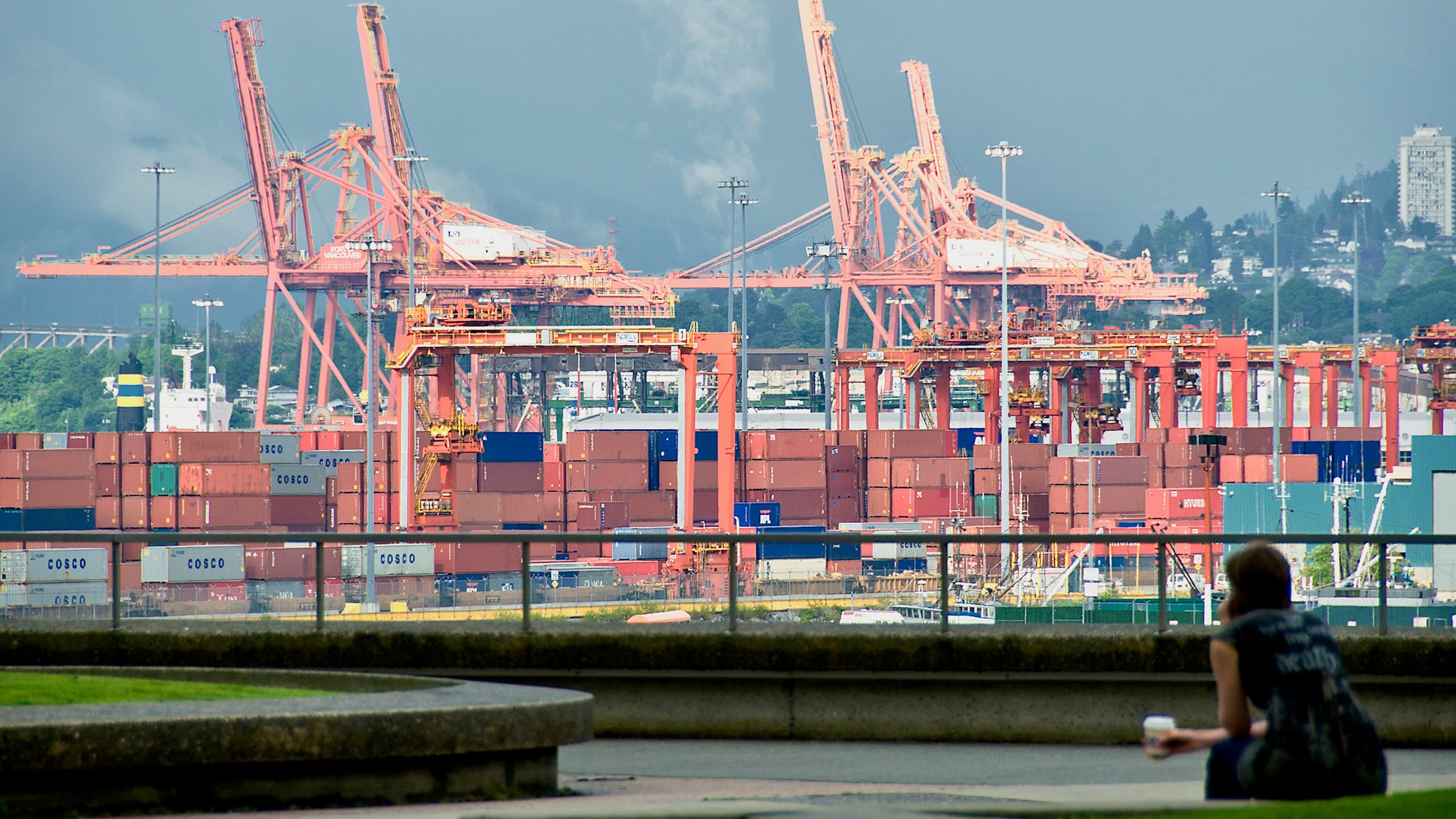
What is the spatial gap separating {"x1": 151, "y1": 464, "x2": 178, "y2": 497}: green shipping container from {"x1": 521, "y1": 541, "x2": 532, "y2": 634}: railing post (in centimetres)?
4182

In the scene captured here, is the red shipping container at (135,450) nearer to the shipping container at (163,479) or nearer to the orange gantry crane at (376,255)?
the shipping container at (163,479)

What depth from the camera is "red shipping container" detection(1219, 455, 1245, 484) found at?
5625 centimetres

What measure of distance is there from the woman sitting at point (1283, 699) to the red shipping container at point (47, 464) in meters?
48.4

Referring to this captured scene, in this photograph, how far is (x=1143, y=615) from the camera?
8828 mm

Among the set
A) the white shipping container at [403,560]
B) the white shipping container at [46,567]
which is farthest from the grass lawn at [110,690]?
the white shipping container at [403,560]

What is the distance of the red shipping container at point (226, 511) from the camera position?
153 ft

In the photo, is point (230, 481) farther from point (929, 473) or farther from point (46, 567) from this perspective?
point (46, 567)

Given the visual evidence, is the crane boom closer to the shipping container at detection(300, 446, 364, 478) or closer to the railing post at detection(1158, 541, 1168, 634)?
the shipping container at detection(300, 446, 364, 478)

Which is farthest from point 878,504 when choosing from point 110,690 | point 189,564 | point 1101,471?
point 110,690

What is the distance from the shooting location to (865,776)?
7.09 m

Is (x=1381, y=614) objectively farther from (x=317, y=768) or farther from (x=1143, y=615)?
(x=317, y=768)

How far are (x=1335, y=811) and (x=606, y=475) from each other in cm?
4701

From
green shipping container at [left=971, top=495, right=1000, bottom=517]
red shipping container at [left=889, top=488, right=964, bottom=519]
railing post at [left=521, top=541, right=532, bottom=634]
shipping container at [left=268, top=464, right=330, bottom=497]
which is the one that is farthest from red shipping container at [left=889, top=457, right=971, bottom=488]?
railing post at [left=521, top=541, right=532, bottom=634]

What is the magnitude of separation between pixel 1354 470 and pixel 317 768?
63.3 metres
